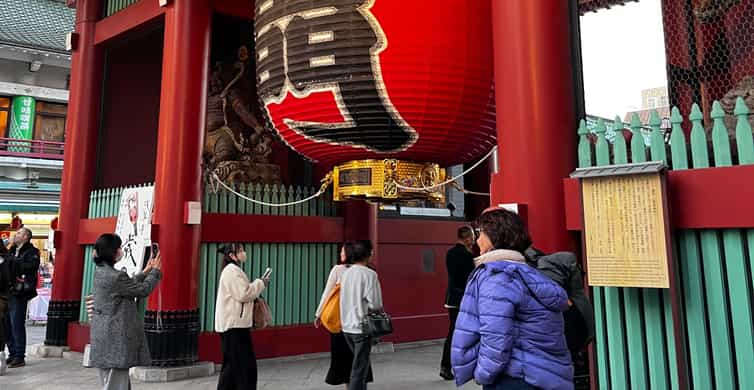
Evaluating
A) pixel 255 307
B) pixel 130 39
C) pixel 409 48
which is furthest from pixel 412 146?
pixel 130 39

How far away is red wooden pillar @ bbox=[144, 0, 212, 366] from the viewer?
6.14 m

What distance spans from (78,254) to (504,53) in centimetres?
674

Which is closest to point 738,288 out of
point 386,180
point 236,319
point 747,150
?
point 747,150

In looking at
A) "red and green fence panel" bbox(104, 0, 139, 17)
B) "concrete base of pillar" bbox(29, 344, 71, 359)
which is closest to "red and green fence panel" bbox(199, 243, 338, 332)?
"concrete base of pillar" bbox(29, 344, 71, 359)

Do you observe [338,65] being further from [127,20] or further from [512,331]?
[127,20]

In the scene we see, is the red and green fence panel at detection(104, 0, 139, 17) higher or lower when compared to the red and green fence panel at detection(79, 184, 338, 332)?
higher

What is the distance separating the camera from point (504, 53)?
3.54m

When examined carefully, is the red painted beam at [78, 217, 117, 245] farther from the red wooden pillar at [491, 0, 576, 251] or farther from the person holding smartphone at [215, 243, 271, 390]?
the red wooden pillar at [491, 0, 576, 251]

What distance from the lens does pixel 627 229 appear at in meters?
2.87

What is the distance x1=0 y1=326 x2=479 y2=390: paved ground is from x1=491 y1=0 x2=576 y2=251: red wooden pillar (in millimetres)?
2698

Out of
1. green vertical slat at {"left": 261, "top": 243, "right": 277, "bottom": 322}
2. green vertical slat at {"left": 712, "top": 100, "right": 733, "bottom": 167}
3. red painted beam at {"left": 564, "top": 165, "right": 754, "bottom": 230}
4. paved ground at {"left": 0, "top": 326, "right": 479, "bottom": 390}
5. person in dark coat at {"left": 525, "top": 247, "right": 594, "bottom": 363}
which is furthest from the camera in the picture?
green vertical slat at {"left": 261, "top": 243, "right": 277, "bottom": 322}

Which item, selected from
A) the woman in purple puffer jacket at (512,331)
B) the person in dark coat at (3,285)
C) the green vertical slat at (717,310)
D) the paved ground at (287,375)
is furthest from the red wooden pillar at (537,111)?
the person in dark coat at (3,285)

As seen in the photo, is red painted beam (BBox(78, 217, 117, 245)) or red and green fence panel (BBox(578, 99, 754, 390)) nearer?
red and green fence panel (BBox(578, 99, 754, 390))

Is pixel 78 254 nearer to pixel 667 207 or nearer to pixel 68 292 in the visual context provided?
pixel 68 292
